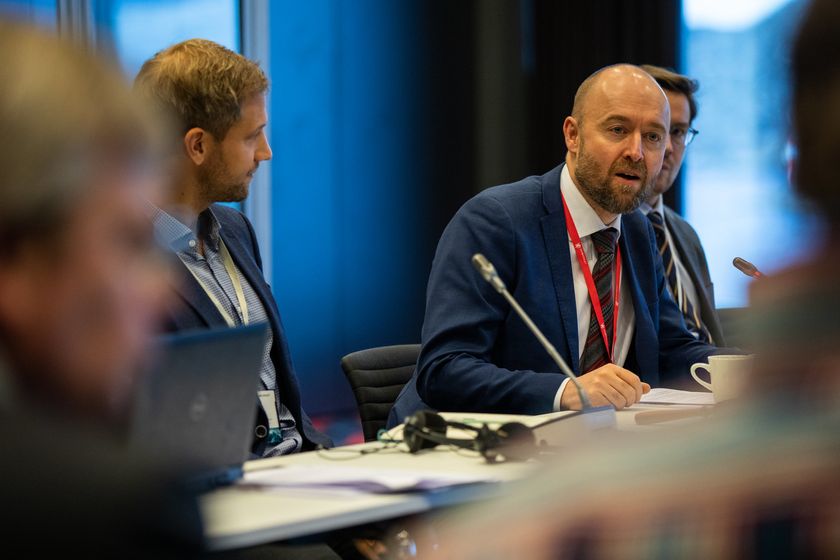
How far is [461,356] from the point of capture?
9.28ft

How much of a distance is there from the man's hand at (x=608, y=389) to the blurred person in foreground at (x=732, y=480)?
6.03 ft

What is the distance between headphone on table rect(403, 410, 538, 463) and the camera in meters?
2.08

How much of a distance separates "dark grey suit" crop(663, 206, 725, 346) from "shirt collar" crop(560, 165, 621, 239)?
99 centimetres

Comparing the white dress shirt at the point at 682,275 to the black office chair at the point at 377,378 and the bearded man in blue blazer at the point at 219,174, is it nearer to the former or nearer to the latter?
the black office chair at the point at 377,378

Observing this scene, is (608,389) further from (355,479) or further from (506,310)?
(355,479)

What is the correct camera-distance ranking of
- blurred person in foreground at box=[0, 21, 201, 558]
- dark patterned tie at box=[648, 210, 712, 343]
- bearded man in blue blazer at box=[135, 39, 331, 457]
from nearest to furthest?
blurred person in foreground at box=[0, 21, 201, 558] → bearded man in blue blazer at box=[135, 39, 331, 457] → dark patterned tie at box=[648, 210, 712, 343]

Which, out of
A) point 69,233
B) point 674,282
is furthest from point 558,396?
point 69,233

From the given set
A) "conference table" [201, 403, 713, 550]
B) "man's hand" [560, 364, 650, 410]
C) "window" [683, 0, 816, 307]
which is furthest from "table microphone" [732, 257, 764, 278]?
"window" [683, 0, 816, 307]

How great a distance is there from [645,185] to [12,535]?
2.90 m

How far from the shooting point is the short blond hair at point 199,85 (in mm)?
2826

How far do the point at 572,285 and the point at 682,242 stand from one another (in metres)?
1.33

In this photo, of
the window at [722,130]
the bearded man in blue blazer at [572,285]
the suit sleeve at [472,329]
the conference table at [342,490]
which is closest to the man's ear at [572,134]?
the bearded man in blue blazer at [572,285]

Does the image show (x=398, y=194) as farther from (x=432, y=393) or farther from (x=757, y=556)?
(x=757, y=556)

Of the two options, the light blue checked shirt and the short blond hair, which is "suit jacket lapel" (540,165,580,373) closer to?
the light blue checked shirt
